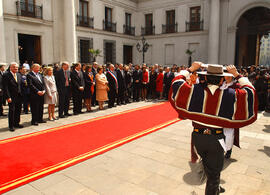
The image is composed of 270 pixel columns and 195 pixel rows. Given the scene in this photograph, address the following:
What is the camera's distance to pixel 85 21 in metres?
20.7

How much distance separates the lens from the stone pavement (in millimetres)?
3270

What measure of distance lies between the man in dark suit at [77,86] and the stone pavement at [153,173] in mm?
3656

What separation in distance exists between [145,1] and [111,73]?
59.4 feet

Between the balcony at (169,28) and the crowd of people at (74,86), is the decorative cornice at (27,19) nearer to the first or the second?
the crowd of people at (74,86)

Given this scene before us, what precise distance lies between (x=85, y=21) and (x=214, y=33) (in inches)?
455

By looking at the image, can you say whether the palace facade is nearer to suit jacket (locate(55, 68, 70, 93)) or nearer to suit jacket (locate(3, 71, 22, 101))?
suit jacket (locate(55, 68, 70, 93))

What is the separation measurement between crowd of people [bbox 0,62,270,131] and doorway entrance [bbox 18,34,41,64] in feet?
27.6

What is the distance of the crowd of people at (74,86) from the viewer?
6.42 meters

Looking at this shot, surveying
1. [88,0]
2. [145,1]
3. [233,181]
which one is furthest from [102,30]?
[233,181]

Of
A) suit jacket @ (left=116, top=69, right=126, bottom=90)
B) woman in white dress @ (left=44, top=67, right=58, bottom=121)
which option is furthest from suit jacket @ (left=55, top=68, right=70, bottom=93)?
suit jacket @ (left=116, top=69, right=126, bottom=90)

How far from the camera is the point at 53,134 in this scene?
582cm

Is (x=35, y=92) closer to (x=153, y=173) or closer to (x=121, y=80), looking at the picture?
(x=121, y=80)

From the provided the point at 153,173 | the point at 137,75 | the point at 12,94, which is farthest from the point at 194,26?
the point at 153,173

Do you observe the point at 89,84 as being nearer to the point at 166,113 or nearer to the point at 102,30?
the point at 166,113
